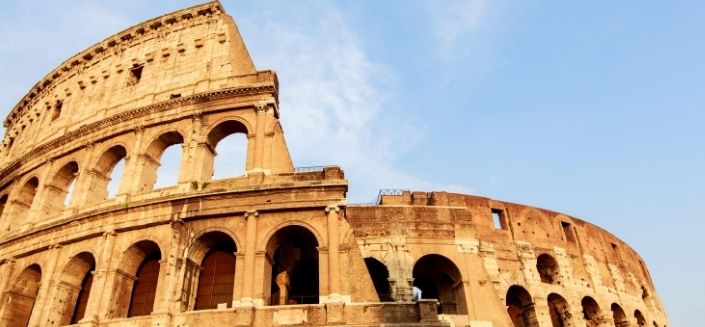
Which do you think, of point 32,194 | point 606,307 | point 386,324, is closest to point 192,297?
point 386,324

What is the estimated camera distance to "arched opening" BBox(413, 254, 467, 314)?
1602 centimetres

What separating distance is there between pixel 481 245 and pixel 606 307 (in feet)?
23.8

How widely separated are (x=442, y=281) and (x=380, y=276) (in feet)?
8.06

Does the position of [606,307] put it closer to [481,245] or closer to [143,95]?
[481,245]

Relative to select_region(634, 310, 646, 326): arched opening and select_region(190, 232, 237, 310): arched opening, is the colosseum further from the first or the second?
select_region(634, 310, 646, 326): arched opening

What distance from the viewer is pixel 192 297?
12852 mm

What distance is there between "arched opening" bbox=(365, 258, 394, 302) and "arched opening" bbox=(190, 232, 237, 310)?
15.3 feet

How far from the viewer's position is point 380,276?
1661cm

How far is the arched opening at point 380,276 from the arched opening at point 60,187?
428 inches

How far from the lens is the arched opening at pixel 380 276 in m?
15.9

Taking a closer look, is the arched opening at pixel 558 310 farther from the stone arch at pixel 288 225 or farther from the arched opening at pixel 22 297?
the arched opening at pixel 22 297

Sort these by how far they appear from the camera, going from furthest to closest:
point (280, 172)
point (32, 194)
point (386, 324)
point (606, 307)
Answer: point (606, 307) → point (32, 194) → point (280, 172) → point (386, 324)

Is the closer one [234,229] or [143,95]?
[234,229]

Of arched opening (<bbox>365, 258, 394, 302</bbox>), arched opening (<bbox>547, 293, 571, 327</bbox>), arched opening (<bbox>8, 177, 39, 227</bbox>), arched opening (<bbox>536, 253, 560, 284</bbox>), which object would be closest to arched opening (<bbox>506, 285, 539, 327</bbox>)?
arched opening (<bbox>547, 293, 571, 327</bbox>)
